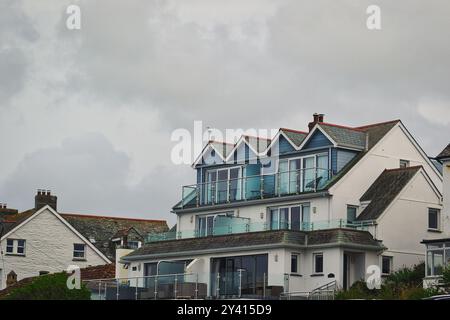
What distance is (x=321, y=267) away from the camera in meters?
59.5

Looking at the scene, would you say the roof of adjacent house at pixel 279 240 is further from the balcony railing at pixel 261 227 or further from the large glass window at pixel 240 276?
the large glass window at pixel 240 276

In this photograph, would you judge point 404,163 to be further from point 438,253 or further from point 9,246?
point 9,246

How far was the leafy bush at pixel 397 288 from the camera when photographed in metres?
50.1

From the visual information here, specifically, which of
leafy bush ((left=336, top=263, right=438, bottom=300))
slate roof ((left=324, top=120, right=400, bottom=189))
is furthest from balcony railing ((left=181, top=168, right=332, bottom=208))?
leafy bush ((left=336, top=263, right=438, bottom=300))

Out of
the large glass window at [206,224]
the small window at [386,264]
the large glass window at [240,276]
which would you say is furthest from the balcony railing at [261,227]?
the large glass window at [240,276]

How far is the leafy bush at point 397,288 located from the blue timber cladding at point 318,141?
8.63m

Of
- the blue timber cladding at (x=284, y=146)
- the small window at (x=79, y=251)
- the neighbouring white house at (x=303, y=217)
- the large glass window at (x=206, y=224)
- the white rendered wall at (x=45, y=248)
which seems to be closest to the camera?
the neighbouring white house at (x=303, y=217)

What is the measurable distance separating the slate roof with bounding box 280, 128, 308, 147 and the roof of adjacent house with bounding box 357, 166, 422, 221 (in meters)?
5.12

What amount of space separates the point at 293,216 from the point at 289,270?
16.5ft

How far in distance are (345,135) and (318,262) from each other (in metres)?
8.72

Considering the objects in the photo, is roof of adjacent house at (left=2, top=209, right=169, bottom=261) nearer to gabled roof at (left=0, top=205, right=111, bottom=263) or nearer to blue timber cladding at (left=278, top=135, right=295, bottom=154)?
gabled roof at (left=0, top=205, right=111, bottom=263)

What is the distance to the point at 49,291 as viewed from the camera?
61.4m

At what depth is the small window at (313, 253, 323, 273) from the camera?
196 feet
